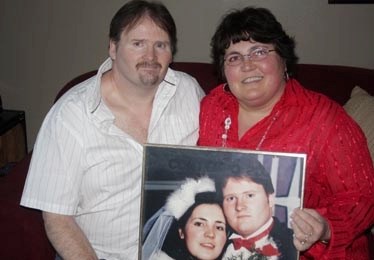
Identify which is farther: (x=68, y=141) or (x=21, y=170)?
(x=21, y=170)

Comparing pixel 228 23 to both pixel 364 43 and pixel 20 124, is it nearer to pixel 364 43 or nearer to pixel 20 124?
pixel 364 43

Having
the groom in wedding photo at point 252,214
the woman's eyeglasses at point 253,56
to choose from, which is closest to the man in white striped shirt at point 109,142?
the woman's eyeglasses at point 253,56

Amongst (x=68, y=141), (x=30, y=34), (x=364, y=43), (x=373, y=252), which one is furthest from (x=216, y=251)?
(x=30, y=34)

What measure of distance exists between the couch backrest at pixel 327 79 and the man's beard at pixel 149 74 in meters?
0.79

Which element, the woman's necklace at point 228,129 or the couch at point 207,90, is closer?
the woman's necklace at point 228,129

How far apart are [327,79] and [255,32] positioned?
3.03 ft

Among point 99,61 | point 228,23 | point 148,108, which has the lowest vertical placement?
point 148,108

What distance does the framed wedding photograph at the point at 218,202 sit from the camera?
1.14m

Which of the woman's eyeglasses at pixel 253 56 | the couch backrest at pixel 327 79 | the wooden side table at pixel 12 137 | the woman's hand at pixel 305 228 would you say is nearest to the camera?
the woman's hand at pixel 305 228

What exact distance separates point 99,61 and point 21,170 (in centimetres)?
117

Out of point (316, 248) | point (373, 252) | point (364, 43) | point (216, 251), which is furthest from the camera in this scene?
point (364, 43)

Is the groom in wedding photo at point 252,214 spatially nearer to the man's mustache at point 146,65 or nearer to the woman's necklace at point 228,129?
the woman's necklace at point 228,129

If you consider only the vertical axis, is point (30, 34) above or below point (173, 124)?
above

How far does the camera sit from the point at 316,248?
1299 mm
